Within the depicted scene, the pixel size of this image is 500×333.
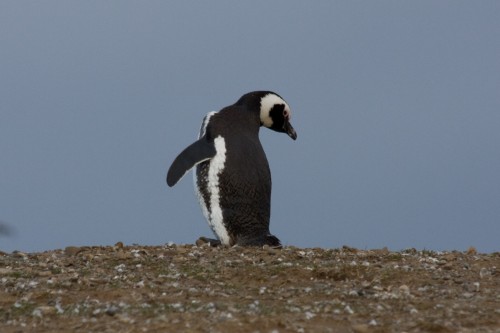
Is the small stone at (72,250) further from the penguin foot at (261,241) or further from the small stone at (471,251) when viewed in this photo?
the small stone at (471,251)

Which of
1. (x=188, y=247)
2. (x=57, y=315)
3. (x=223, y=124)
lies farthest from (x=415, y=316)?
(x=223, y=124)

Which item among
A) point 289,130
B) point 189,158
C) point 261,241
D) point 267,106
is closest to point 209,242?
point 261,241

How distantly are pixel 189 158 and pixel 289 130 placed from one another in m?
2.60

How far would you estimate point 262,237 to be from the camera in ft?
39.1

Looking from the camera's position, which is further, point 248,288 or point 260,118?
point 260,118

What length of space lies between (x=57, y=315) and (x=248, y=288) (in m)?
1.95

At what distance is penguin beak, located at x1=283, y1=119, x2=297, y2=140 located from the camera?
13.6 metres

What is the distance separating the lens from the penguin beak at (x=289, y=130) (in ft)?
44.7

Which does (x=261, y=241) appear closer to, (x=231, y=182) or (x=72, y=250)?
(x=231, y=182)

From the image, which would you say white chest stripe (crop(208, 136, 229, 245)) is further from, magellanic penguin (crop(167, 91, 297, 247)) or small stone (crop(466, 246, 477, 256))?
small stone (crop(466, 246, 477, 256))

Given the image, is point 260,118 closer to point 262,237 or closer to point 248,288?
point 262,237

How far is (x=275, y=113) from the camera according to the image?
13211 mm

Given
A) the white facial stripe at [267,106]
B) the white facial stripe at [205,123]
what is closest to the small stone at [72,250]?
the white facial stripe at [205,123]

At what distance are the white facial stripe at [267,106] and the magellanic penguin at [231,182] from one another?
80 cm
